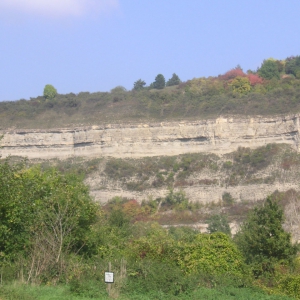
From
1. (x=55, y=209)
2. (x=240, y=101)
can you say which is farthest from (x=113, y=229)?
(x=240, y=101)

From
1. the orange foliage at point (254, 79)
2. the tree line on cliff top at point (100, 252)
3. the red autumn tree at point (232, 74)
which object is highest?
the red autumn tree at point (232, 74)

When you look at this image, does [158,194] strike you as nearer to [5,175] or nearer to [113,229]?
[113,229]

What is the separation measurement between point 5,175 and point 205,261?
24.9ft

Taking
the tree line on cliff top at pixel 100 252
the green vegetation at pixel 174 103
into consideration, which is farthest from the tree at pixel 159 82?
the tree line on cliff top at pixel 100 252

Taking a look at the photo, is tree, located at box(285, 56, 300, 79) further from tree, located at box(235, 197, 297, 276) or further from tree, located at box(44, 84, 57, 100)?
tree, located at box(235, 197, 297, 276)

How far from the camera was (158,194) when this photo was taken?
6406cm

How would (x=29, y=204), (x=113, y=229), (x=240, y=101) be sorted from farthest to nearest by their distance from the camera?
(x=240, y=101), (x=113, y=229), (x=29, y=204)

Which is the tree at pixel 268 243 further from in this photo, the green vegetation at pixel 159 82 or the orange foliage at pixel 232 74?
the green vegetation at pixel 159 82

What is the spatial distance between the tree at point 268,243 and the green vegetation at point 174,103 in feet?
155

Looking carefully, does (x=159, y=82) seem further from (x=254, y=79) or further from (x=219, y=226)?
(x=219, y=226)

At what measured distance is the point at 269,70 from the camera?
9088 centimetres

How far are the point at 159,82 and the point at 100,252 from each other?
78.4m

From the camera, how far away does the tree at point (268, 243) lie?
72.9 feet

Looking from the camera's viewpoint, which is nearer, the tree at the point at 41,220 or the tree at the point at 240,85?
the tree at the point at 41,220
